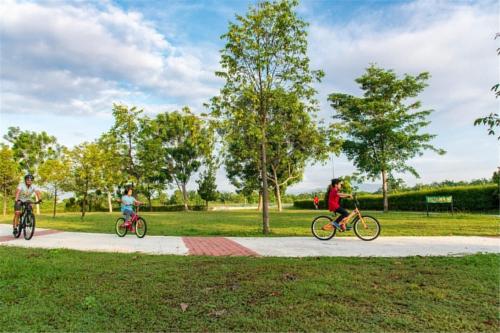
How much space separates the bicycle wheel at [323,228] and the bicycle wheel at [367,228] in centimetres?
71

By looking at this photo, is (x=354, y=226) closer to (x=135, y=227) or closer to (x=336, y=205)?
(x=336, y=205)

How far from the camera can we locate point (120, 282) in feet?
17.5

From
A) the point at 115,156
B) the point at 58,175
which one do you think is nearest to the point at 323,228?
the point at 58,175

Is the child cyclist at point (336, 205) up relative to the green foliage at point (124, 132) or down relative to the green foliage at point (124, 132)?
down

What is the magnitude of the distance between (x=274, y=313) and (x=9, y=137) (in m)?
48.7

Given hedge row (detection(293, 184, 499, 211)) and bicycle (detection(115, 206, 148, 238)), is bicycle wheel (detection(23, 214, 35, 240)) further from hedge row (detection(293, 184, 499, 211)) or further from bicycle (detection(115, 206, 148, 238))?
hedge row (detection(293, 184, 499, 211))

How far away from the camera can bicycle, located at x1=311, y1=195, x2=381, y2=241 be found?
10641 millimetres

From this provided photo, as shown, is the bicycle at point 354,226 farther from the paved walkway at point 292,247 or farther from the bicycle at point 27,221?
the bicycle at point 27,221

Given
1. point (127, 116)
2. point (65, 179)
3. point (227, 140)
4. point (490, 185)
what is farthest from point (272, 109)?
point (127, 116)

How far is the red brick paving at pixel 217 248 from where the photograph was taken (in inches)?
318

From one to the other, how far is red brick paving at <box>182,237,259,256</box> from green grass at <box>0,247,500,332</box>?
115 cm

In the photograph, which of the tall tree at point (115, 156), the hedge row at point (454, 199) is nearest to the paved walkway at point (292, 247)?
the hedge row at point (454, 199)

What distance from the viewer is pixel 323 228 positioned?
35.7ft

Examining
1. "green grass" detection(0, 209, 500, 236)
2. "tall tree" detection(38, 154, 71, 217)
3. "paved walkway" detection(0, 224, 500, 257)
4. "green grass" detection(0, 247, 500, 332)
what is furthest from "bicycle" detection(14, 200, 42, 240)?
"tall tree" detection(38, 154, 71, 217)
